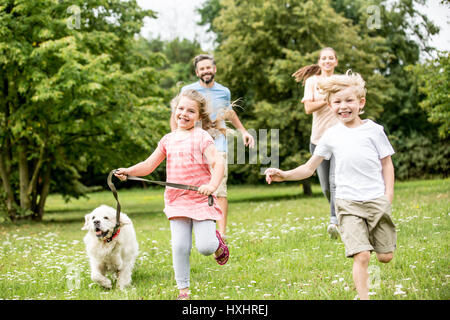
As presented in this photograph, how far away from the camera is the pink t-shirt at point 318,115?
6832 mm

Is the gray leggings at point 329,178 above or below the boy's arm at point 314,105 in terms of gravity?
below

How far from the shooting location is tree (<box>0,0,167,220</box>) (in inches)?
550

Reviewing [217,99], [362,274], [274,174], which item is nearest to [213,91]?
[217,99]

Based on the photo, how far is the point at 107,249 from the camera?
5.40 meters

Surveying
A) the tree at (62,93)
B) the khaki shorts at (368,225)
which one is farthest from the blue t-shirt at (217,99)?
the tree at (62,93)

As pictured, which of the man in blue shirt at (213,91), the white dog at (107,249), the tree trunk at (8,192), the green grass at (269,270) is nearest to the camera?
the green grass at (269,270)

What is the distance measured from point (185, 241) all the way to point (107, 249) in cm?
137

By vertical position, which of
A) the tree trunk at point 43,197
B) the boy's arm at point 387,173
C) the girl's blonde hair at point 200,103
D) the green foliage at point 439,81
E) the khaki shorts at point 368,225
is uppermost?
the green foliage at point 439,81

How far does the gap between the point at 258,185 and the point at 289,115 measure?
14974 mm

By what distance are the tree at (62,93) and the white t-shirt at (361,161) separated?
10.9 metres

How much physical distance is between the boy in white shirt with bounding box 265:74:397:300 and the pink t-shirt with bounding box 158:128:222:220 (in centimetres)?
81

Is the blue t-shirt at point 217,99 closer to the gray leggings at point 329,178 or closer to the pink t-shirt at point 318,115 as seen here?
the pink t-shirt at point 318,115

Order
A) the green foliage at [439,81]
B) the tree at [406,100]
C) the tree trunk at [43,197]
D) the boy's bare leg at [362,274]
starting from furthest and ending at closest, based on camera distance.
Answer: the tree at [406,100] < the tree trunk at [43,197] < the green foliage at [439,81] < the boy's bare leg at [362,274]

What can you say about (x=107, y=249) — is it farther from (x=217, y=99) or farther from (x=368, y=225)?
(x=368, y=225)
